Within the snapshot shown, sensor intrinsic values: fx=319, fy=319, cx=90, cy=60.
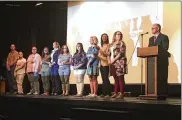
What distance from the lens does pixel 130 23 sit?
6332 millimetres

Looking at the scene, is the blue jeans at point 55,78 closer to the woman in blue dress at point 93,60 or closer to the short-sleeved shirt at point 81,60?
the short-sleeved shirt at point 81,60

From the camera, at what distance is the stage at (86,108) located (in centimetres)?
336

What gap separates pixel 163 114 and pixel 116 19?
3.58 meters

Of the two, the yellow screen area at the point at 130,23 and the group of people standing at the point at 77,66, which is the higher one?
the yellow screen area at the point at 130,23

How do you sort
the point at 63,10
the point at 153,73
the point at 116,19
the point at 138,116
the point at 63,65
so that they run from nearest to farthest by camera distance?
the point at 138,116 < the point at 153,73 < the point at 63,65 < the point at 116,19 < the point at 63,10

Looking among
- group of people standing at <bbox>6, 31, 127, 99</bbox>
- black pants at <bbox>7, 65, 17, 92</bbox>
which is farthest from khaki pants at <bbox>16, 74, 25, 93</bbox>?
black pants at <bbox>7, 65, 17, 92</bbox>

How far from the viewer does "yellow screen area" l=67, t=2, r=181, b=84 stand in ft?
18.5

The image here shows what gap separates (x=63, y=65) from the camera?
5605 mm

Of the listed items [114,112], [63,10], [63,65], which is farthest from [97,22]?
[114,112]

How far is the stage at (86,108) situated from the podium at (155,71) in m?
0.17

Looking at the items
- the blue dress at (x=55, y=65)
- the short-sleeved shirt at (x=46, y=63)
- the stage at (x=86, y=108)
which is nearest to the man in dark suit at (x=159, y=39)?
the stage at (x=86, y=108)

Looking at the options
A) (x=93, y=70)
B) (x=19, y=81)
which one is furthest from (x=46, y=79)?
(x=93, y=70)

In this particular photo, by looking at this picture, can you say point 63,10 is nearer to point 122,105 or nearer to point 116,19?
point 116,19

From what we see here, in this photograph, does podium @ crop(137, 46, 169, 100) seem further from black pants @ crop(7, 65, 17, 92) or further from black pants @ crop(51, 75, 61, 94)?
black pants @ crop(7, 65, 17, 92)
